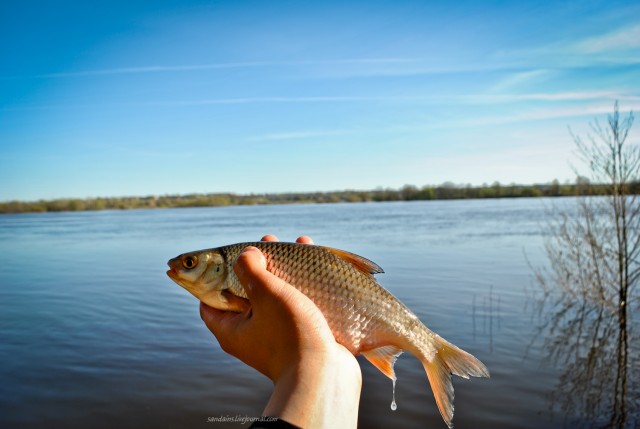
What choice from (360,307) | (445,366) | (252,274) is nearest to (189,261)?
(252,274)

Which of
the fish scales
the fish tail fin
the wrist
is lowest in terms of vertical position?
the fish tail fin

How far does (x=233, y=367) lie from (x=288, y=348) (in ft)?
27.8

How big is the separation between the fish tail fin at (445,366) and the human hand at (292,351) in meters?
0.82

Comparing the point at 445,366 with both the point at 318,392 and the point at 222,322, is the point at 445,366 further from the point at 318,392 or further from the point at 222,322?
the point at 222,322

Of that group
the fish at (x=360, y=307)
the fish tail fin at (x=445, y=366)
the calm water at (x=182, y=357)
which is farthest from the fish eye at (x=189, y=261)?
the calm water at (x=182, y=357)

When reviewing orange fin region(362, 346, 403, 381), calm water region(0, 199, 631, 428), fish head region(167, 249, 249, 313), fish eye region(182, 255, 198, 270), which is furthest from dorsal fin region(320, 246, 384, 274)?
calm water region(0, 199, 631, 428)

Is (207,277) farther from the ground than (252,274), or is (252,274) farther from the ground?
(252,274)

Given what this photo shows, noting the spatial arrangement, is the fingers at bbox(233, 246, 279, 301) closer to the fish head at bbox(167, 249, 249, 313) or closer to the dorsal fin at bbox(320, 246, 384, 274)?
the fish head at bbox(167, 249, 249, 313)

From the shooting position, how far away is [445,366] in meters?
3.24

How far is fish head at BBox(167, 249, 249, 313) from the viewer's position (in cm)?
337

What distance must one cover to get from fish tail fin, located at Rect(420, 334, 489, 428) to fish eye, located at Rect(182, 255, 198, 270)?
1.65 m

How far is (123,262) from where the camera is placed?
2797cm

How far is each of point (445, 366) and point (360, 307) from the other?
2.26 ft

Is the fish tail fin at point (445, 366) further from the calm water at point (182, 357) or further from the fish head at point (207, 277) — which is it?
the calm water at point (182, 357)
